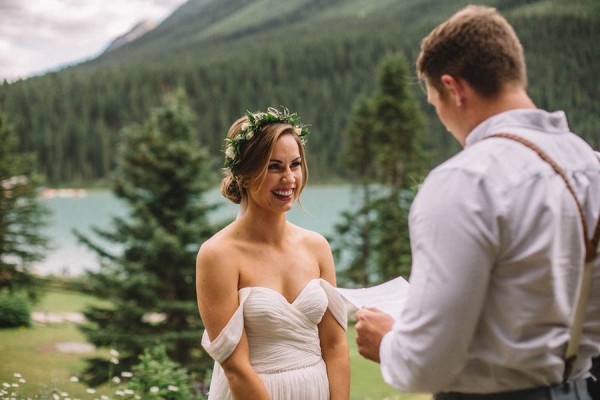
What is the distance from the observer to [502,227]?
3.81 ft

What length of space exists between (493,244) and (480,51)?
417mm

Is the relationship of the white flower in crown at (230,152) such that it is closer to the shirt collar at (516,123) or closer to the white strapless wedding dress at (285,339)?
the white strapless wedding dress at (285,339)

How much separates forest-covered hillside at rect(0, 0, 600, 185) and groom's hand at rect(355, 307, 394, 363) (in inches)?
240

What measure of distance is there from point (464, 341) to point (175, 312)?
10489 millimetres

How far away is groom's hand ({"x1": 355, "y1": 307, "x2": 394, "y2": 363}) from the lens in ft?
4.64

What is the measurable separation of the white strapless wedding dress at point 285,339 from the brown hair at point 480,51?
3.69 ft

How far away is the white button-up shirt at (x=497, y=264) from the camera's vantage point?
1.16 metres

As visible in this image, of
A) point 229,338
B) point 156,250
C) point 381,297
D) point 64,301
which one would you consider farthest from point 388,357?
point 64,301

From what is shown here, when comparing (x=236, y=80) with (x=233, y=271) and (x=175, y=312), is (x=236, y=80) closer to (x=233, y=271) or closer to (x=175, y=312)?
(x=175, y=312)

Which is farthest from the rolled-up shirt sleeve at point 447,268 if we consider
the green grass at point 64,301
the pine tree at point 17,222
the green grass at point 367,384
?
the green grass at point 64,301

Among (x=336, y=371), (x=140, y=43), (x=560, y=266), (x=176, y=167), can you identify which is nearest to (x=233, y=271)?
(x=336, y=371)

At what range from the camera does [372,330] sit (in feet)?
4.66

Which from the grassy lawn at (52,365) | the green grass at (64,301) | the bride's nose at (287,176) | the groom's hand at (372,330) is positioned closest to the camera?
the groom's hand at (372,330)

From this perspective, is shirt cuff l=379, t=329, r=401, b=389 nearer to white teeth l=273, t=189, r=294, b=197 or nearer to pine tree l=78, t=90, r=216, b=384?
white teeth l=273, t=189, r=294, b=197
